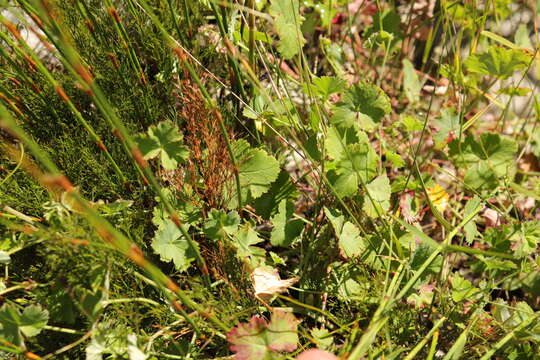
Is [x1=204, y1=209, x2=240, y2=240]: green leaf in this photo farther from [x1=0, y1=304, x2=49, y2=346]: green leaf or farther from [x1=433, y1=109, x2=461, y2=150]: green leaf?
[x1=433, y1=109, x2=461, y2=150]: green leaf

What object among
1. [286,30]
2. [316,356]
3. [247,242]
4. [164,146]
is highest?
[286,30]

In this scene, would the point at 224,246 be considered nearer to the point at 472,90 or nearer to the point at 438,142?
the point at 438,142

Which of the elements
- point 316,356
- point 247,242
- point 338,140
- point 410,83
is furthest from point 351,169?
point 410,83

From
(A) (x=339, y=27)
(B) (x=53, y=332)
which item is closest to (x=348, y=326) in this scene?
(B) (x=53, y=332)

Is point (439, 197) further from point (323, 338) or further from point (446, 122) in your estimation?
point (323, 338)

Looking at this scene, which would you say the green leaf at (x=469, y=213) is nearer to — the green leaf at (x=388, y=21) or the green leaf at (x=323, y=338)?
the green leaf at (x=323, y=338)

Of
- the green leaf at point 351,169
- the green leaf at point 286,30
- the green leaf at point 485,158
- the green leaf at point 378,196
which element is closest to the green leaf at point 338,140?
the green leaf at point 351,169
